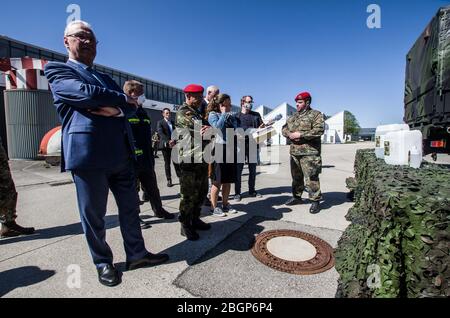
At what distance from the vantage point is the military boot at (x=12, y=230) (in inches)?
118

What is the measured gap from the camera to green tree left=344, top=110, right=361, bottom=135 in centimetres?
7812

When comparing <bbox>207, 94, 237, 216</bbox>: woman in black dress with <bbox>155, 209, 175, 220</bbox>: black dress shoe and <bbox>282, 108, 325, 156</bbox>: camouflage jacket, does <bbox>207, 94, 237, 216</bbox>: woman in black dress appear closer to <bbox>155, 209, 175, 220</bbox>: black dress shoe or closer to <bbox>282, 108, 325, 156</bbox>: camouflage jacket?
<bbox>155, 209, 175, 220</bbox>: black dress shoe

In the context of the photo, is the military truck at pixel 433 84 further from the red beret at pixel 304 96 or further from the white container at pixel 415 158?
the white container at pixel 415 158

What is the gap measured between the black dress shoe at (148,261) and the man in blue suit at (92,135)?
0.5 inches

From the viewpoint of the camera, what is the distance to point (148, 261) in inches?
91.4

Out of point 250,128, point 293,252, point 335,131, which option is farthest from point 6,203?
point 335,131

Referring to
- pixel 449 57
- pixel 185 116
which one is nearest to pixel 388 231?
pixel 185 116

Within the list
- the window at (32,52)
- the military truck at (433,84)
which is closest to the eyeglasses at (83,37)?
the military truck at (433,84)

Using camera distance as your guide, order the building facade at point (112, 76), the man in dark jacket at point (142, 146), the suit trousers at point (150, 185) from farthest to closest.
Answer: the building facade at point (112, 76) → the suit trousers at point (150, 185) → the man in dark jacket at point (142, 146)

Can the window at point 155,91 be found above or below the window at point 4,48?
above

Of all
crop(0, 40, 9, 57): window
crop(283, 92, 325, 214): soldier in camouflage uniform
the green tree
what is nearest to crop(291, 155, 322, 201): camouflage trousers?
crop(283, 92, 325, 214): soldier in camouflage uniform

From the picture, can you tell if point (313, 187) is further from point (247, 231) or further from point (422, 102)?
point (422, 102)

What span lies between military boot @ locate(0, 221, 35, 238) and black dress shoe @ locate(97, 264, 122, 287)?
5.80ft

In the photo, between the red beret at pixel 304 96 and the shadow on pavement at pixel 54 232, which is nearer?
the shadow on pavement at pixel 54 232
